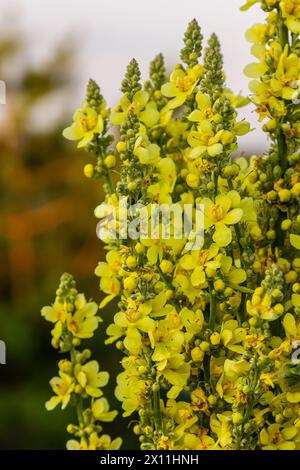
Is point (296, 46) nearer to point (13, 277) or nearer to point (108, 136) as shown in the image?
point (108, 136)

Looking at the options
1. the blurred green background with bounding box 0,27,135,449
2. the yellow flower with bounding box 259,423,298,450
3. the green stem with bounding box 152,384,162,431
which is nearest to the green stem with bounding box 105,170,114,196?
the green stem with bounding box 152,384,162,431

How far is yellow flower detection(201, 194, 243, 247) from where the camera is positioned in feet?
3.45

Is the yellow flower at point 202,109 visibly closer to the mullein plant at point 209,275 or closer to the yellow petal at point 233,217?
the mullein plant at point 209,275

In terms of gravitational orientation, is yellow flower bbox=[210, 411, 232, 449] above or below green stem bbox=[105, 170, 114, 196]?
below

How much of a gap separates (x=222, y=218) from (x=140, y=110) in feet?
0.81

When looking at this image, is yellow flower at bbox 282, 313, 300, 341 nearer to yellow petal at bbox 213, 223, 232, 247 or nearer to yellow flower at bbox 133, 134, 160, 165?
yellow petal at bbox 213, 223, 232, 247

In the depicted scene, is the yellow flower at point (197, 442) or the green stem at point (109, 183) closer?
the yellow flower at point (197, 442)

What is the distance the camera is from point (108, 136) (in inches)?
48.8

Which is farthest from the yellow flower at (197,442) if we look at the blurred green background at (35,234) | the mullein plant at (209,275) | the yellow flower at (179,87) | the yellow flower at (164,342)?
the blurred green background at (35,234)

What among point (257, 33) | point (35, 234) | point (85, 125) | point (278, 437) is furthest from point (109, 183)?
point (35, 234)

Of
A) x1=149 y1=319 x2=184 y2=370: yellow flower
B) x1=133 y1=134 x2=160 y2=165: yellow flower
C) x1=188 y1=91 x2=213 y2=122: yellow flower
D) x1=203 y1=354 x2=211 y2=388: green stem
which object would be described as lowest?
x1=203 y1=354 x2=211 y2=388: green stem

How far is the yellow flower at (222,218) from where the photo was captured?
105cm

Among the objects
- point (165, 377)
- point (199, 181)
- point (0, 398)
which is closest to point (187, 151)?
point (199, 181)

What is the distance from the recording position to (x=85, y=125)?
48.5 inches
